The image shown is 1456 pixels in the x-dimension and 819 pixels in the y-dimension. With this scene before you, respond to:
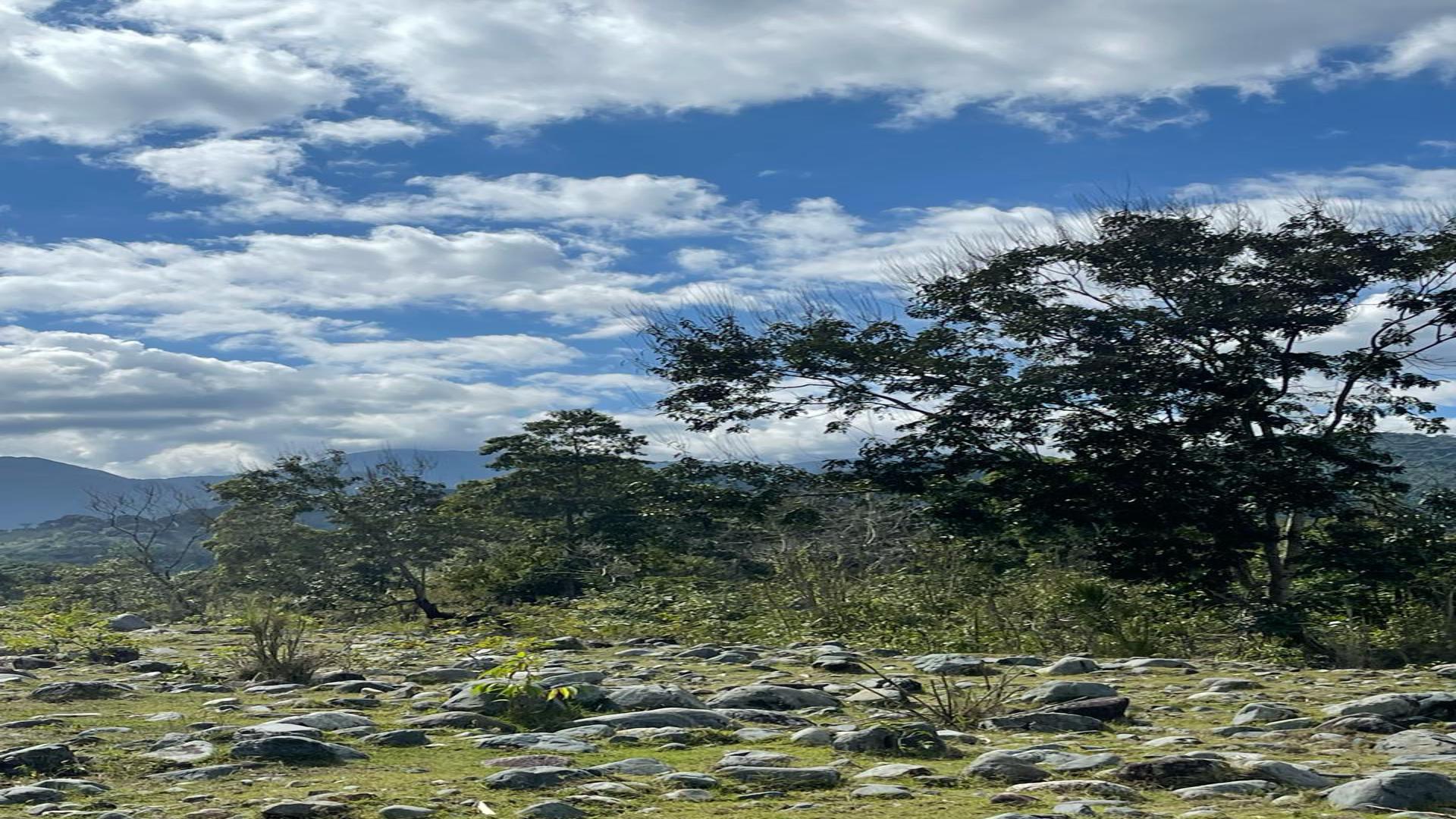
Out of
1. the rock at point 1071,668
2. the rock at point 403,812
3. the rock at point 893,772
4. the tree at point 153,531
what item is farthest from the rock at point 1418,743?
the tree at point 153,531

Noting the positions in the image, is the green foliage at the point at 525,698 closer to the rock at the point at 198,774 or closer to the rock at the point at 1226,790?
the rock at the point at 198,774

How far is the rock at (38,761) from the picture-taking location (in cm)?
568

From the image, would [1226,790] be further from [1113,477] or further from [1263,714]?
[1113,477]

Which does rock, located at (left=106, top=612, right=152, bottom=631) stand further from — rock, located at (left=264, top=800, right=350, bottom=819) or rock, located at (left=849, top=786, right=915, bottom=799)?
rock, located at (left=849, top=786, right=915, bottom=799)

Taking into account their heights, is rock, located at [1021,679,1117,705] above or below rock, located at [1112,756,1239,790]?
below

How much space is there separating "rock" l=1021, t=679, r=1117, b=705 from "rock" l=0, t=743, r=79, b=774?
5.50 metres

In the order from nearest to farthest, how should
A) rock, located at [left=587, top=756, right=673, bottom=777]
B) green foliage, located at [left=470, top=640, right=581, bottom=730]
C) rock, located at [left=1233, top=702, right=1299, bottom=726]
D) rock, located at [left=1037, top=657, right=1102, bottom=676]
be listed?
1. rock, located at [left=587, top=756, right=673, bottom=777]
2. rock, located at [left=1233, top=702, right=1299, bottom=726]
3. green foliage, located at [left=470, top=640, right=581, bottom=730]
4. rock, located at [left=1037, top=657, right=1102, bottom=676]

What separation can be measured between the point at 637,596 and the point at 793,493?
3.73 metres

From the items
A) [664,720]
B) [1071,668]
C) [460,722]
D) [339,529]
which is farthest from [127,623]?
[664,720]

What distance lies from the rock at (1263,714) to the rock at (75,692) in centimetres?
774

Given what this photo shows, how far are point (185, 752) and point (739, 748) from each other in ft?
9.08

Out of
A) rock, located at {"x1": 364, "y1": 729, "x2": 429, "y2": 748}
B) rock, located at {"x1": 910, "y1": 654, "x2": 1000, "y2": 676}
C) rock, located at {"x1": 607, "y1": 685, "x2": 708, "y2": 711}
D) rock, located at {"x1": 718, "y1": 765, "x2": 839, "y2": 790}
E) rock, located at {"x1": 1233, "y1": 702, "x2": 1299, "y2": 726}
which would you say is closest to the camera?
rock, located at {"x1": 718, "y1": 765, "x2": 839, "y2": 790}

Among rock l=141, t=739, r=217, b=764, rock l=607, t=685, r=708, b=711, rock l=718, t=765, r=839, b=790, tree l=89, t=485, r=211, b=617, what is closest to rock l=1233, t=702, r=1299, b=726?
rock l=718, t=765, r=839, b=790

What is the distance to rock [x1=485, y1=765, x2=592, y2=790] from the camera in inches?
207
